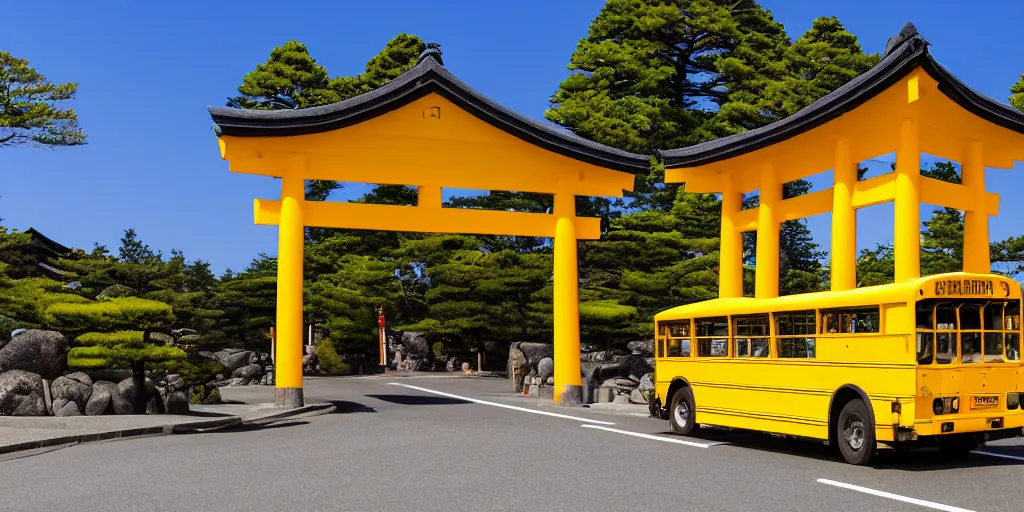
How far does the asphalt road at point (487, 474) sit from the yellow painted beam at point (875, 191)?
21.2 ft

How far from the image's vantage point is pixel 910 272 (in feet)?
62.2

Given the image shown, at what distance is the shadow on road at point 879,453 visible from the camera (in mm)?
11469

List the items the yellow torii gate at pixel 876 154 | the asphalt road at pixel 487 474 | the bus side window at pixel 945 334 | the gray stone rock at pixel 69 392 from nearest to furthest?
the asphalt road at pixel 487 474
the bus side window at pixel 945 334
the gray stone rock at pixel 69 392
the yellow torii gate at pixel 876 154

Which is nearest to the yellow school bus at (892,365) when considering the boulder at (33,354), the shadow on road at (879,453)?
the shadow on road at (879,453)

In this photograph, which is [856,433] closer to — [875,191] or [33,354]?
[875,191]

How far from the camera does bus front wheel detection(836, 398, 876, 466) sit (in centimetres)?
1130

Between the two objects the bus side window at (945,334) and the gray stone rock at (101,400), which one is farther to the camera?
the gray stone rock at (101,400)

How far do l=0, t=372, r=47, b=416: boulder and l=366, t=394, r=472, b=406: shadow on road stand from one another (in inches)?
327

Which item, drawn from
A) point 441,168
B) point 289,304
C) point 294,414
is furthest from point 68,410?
point 441,168

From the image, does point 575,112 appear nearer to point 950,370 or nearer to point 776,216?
point 776,216

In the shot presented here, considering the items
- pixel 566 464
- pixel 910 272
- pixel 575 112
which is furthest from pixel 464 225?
pixel 575 112

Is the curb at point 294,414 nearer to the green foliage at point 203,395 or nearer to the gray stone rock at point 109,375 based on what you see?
the gray stone rock at point 109,375

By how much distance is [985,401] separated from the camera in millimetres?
11469

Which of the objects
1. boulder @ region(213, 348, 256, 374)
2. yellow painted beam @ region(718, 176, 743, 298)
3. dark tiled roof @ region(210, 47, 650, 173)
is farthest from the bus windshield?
boulder @ region(213, 348, 256, 374)
